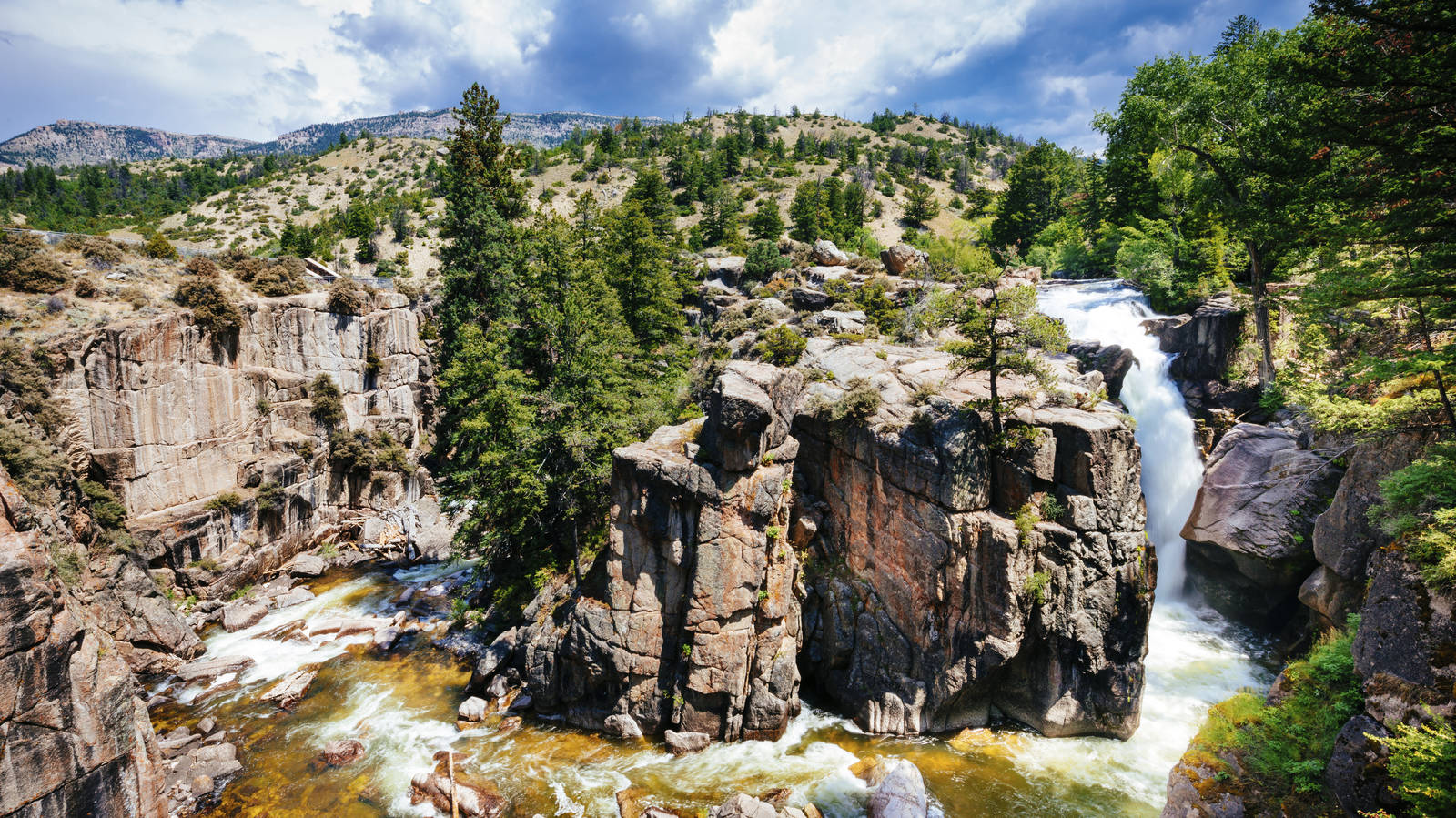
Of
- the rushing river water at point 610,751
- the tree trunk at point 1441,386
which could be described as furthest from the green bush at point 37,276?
the tree trunk at point 1441,386

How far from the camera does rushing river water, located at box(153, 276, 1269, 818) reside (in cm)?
1481

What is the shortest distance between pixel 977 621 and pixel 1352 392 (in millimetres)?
15055

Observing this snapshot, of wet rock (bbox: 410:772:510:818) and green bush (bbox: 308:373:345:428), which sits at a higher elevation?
green bush (bbox: 308:373:345:428)

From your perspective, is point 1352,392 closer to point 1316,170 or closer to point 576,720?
point 1316,170

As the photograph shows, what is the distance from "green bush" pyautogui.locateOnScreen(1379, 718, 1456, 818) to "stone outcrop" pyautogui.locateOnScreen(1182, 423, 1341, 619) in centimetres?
1495

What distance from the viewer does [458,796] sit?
14719 millimetres

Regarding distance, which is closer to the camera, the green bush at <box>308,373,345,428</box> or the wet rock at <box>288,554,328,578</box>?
the wet rock at <box>288,554,328,578</box>

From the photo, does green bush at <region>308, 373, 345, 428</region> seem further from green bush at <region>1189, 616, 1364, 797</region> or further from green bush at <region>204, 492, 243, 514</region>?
green bush at <region>1189, 616, 1364, 797</region>

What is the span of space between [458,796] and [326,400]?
2498cm

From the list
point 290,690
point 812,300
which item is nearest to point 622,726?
point 290,690

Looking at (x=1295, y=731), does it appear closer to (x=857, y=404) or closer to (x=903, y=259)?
(x=857, y=404)

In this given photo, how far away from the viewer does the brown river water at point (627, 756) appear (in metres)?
14.8

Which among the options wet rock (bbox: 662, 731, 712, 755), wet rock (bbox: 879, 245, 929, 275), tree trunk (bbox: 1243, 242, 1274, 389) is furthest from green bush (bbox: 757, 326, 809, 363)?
tree trunk (bbox: 1243, 242, 1274, 389)

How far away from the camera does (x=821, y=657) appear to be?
746 inches
